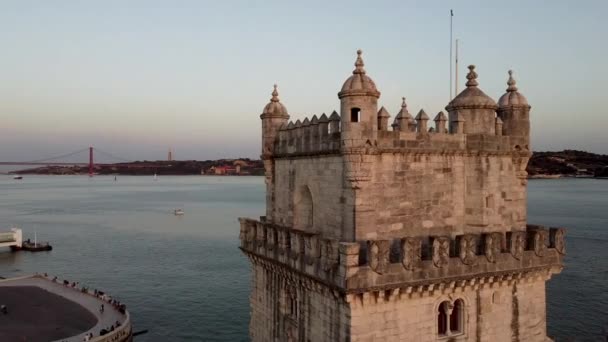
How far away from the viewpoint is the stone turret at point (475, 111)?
1986 centimetres

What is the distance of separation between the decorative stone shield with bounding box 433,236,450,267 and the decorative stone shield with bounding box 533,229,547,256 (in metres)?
4.40

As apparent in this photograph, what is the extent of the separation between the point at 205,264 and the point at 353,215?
197ft

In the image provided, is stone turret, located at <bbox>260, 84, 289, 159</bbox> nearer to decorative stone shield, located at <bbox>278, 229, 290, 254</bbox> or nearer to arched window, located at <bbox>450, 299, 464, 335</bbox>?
decorative stone shield, located at <bbox>278, 229, 290, 254</bbox>

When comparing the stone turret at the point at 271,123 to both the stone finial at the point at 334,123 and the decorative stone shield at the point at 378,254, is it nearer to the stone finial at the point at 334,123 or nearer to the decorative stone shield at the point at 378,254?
the stone finial at the point at 334,123

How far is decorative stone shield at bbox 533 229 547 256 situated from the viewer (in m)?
19.1

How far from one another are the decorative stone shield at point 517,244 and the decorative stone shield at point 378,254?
18.8 feet

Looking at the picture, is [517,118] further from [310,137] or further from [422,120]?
[310,137]

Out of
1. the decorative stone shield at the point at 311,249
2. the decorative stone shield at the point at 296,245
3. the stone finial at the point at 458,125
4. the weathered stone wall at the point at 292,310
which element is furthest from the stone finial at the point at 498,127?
the weathered stone wall at the point at 292,310

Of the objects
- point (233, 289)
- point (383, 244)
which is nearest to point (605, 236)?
point (233, 289)

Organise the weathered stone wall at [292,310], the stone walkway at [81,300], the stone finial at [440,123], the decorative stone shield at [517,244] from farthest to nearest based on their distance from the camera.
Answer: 1. the stone walkway at [81,300]
2. the stone finial at [440,123]
3. the decorative stone shield at [517,244]
4. the weathered stone wall at [292,310]

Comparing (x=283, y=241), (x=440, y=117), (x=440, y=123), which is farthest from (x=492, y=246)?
(x=283, y=241)

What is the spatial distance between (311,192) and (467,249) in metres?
6.02

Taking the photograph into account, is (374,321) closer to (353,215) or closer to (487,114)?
(353,215)

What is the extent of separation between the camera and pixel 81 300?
167 ft
